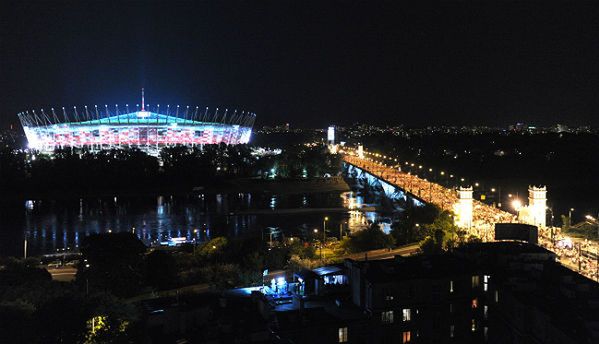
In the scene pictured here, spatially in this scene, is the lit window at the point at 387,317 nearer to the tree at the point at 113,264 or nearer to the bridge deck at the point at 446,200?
the tree at the point at 113,264

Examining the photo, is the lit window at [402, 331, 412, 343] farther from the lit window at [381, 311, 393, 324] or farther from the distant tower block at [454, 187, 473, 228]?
the distant tower block at [454, 187, 473, 228]

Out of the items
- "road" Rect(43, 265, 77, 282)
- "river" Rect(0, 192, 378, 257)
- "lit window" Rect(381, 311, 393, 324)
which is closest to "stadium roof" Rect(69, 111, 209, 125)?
"river" Rect(0, 192, 378, 257)

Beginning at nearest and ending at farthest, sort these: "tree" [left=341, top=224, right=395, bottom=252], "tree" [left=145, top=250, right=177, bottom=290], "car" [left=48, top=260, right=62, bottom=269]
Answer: "tree" [left=145, top=250, right=177, bottom=290]
"car" [left=48, top=260, right=62, bottom=269]
"tree" [left=341, top=224, right=395, bottom=252]

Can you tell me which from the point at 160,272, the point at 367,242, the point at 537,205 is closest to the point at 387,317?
the point at 160,272

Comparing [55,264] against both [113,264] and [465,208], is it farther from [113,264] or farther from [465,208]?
[465,208]

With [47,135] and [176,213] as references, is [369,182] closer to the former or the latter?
[176,213]

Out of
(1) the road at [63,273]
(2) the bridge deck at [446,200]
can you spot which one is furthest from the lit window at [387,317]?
(2) the bridge deck at [446,200]

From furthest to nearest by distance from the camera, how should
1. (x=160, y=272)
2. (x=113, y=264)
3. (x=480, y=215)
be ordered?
(x=480, y=215) → (x=160, y=272) → (x=113, y=264)
